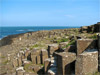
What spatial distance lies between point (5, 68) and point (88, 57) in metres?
8.55

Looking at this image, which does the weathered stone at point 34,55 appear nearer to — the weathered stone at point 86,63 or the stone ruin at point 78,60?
the stone ruin at point 78,60

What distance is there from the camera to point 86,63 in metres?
5.20

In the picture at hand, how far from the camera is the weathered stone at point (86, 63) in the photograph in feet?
17.0

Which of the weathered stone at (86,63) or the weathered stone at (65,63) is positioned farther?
the weathered stone at (65,63)

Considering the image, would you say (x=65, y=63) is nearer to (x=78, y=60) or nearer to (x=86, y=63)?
(x=78, y=60)

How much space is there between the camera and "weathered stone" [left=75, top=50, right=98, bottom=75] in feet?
17.0

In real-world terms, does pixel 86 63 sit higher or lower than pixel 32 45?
higher

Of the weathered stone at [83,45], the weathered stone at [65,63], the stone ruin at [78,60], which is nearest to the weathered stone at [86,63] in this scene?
the stone ruin at [78,60]

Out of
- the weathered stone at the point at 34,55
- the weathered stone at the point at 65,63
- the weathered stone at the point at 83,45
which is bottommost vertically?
the weathered stone at the point at 34,55

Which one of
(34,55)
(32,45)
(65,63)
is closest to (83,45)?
(65,63)

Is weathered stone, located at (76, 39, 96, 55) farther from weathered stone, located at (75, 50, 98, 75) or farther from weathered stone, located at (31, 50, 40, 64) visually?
weathered stone, located at (31, 50, 40, 64)

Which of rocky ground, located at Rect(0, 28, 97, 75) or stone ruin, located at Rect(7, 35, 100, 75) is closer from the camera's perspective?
stone ruin, located at Rect(7, 35, 100, 75)

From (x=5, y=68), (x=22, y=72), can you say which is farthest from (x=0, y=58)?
(x=22, y=72)

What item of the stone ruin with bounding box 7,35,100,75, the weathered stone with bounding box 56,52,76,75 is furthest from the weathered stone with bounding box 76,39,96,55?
the weathered stone with bounding box 56,52,76,75
